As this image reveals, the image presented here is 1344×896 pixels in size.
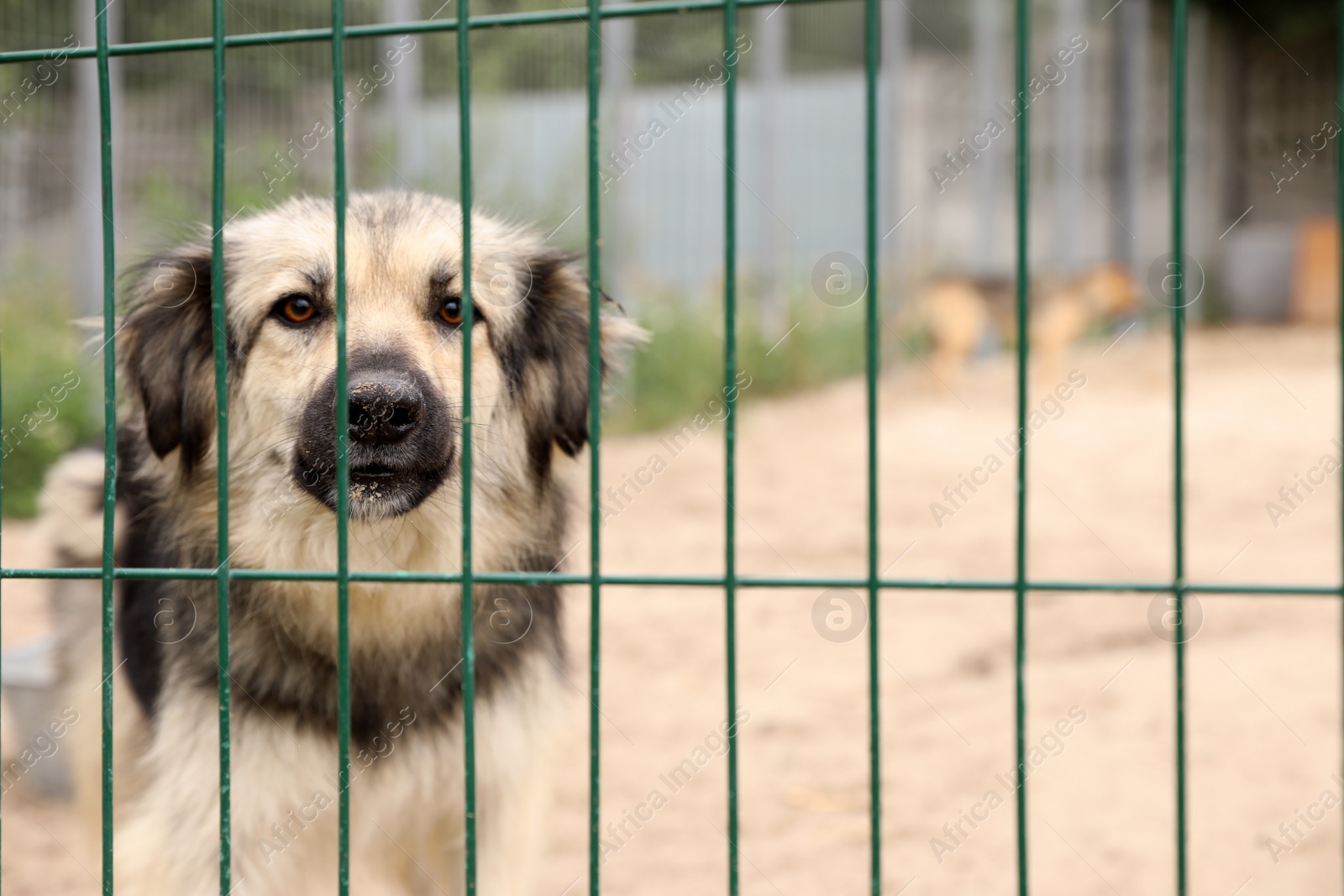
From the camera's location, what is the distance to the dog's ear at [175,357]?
2.68 metres

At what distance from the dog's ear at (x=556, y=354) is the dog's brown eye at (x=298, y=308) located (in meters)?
0.46

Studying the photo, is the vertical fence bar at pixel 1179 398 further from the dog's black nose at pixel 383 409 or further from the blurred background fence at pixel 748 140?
the blurred background fence at pixel 748 140

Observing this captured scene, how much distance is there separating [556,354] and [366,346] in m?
0.60

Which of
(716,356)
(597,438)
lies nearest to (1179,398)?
(597,438)

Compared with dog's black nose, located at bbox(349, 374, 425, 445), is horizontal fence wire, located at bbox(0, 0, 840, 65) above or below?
above

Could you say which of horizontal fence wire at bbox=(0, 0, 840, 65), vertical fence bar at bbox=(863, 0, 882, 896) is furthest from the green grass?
vertical fence bar at bbox=(863, 0, 882, 896)

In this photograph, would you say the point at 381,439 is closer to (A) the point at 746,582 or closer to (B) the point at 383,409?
(B) the point at 383,409

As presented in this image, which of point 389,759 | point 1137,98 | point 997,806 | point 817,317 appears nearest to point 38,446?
point 389,759

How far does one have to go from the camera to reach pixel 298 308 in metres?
2.62

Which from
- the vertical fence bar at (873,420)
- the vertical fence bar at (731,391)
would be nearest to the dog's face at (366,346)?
the vertical fence bar at (731,391)

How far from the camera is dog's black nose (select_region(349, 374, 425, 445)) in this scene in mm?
2184

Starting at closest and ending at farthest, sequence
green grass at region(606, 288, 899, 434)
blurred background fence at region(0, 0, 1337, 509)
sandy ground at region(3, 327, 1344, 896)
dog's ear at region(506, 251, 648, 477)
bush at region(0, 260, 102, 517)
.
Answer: dog's ear at region(506, 251, 648, 477), sandy ground at region(3, 327, 1344, 896), bush at region(0, 260, 102, 517), blurred background fence at region(0, 0, 1337, 509), green grass at region(606, 288, 899, 434)

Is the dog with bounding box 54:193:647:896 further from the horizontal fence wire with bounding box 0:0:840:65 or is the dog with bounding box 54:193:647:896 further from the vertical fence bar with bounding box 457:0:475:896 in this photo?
the horizontal fence wire with bounding box 0:0:840:65

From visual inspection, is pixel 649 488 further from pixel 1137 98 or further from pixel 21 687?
pixel 1137 98
